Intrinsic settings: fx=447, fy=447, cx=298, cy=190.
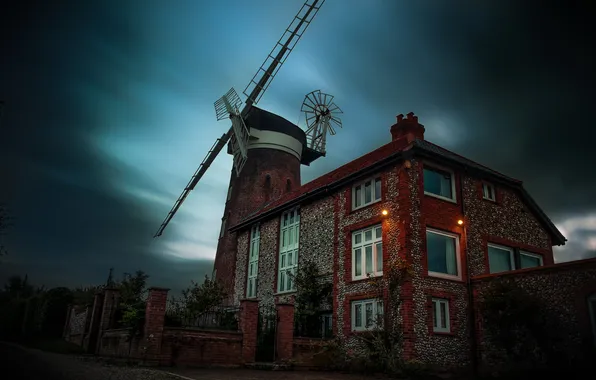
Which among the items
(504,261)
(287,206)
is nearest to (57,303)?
(287,206)

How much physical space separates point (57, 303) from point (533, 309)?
30888 millimetres

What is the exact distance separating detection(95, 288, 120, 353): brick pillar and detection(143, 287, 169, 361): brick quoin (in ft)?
24.5

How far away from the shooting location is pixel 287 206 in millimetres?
23766

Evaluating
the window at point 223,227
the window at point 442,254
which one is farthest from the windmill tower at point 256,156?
the window at point 442,254

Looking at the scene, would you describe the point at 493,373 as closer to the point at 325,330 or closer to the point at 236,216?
the point at 325,330

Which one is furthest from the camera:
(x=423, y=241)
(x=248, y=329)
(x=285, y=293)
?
(x=285, y=293)

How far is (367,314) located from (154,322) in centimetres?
760

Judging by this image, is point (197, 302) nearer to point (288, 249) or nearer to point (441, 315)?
point (288, 249)

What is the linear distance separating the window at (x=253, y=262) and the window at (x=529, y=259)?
45.0 feet

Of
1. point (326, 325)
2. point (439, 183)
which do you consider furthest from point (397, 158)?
point (326, 325)

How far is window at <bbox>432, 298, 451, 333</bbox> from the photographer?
15.5 metres

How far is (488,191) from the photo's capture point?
63.1 feet

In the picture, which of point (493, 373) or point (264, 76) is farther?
point (264, 76)

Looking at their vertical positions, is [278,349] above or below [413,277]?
below
